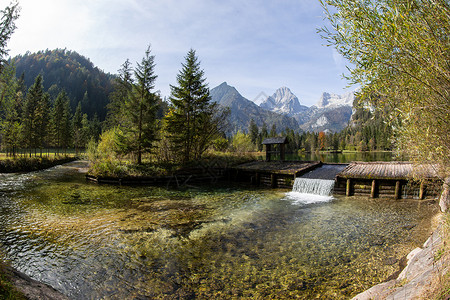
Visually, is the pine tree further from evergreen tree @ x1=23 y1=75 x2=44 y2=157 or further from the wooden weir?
evergreen tree @ x1=23 y1=75 x2=44 y2=157

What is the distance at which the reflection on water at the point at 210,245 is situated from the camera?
5898mm

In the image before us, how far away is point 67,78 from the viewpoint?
557ft

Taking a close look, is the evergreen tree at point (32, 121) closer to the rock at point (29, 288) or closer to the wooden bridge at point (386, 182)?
the wooden bridge at point (386, 182)

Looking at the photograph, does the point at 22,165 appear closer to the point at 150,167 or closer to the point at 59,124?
the point at 150,167

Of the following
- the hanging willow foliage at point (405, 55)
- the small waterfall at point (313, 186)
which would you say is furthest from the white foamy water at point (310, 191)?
the hanging willow foliage at point (405, 55)

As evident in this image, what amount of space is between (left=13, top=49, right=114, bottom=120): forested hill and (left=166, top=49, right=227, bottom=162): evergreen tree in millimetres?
139122

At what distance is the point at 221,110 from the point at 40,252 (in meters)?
28.0

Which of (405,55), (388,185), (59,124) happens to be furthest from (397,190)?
(59,124)

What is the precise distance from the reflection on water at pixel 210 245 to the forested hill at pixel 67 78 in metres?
155

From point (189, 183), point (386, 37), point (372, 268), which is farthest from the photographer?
point (189, 183)

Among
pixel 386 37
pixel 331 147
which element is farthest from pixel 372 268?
pixel 331 147

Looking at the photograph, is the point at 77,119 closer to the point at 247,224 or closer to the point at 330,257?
the point at 247,224

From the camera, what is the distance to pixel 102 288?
5.82m

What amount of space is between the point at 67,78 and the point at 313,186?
207 m
